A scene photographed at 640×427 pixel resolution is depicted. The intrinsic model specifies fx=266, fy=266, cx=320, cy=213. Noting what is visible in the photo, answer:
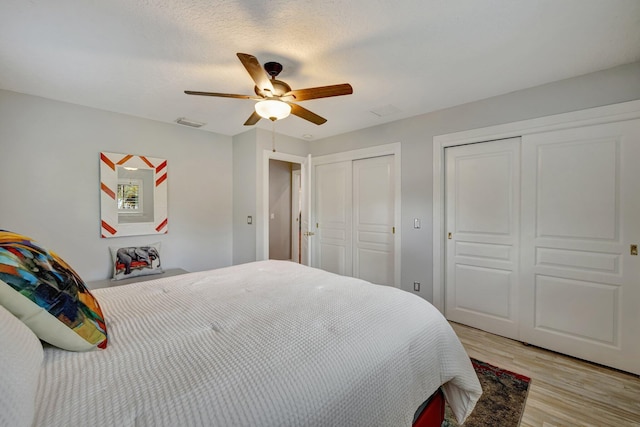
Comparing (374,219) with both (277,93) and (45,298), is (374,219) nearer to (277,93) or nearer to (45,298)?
(277,93)

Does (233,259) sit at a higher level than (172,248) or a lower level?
lower

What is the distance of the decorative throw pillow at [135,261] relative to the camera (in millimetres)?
3006

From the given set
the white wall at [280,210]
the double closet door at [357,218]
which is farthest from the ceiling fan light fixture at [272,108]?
the white wall at [280,210]

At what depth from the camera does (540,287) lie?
2.47 metres

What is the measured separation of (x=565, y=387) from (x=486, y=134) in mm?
2211

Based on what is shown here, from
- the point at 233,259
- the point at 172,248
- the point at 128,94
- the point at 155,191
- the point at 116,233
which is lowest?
the point at 233,259

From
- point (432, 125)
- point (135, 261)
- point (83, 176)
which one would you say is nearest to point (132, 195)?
point (83, 176)

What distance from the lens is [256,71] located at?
1.68 m

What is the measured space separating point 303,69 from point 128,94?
1.79m

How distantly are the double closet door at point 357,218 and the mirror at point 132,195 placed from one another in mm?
2222

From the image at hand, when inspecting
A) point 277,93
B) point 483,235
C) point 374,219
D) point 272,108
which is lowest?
point 483,235

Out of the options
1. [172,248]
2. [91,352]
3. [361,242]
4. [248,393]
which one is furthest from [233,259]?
[248,393]

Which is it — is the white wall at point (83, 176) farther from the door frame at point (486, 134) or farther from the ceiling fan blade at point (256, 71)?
the door frame at point (486, 134)

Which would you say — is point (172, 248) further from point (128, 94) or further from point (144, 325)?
point (144, 325)
